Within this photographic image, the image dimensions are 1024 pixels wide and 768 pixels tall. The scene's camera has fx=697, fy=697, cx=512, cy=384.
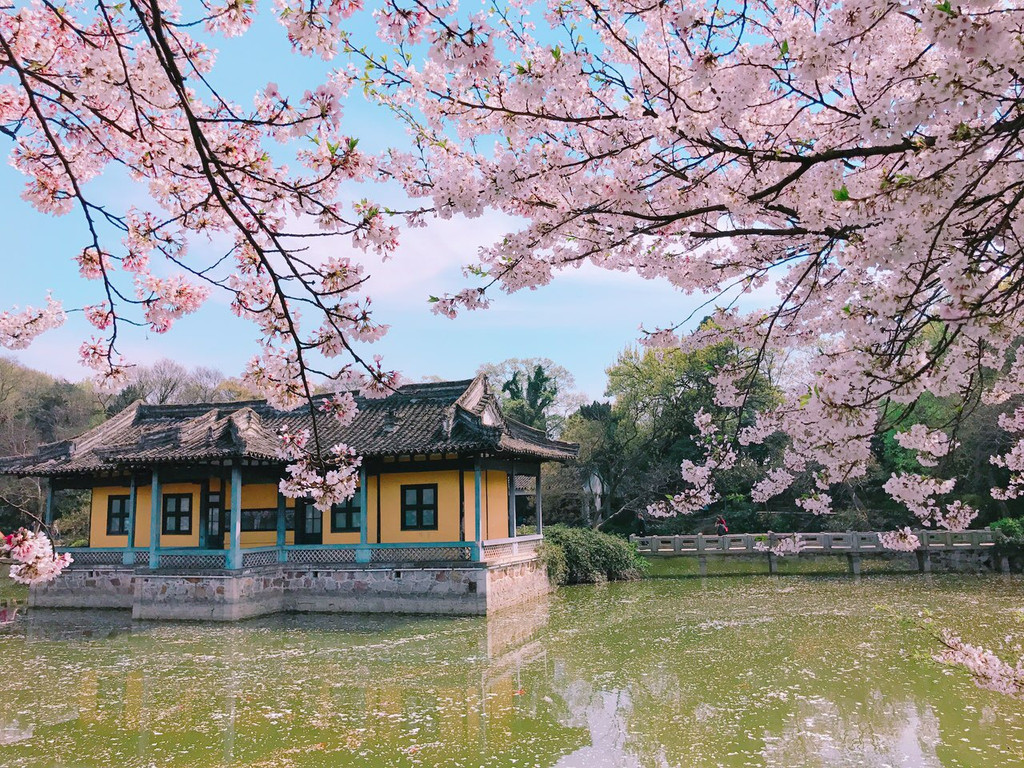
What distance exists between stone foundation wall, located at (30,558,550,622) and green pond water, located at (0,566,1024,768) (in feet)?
1.86

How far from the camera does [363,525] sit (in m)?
13.9

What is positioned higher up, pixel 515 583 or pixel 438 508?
pixel 438 508

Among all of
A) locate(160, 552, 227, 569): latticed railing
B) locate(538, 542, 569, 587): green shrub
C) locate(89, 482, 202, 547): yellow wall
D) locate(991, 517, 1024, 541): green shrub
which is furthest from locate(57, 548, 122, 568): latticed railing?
locate(991, 517, 1024, 541): green shrub

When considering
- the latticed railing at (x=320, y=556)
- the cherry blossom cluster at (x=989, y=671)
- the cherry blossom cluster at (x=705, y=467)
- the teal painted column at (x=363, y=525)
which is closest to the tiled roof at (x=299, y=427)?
the teal painted column at (x=363, y=525)

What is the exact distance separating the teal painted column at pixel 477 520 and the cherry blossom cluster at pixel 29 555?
9.83 metres

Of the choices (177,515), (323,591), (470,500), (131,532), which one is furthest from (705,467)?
(131,532)

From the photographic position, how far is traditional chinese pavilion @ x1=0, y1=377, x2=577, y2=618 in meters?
12.9

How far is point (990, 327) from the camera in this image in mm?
2896

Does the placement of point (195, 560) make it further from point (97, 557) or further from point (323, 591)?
point (97, 557)

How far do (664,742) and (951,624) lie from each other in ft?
23.2

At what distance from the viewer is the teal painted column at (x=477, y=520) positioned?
13.0 m

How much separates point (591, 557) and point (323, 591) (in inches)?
281

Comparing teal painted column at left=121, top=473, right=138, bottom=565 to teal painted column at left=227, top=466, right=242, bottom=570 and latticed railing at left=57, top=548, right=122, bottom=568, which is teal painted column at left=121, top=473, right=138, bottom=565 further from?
teal painted column at left=227, top=466, right=242, bottom=570

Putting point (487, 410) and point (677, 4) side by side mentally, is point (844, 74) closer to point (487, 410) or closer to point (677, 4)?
point (677, 4)
